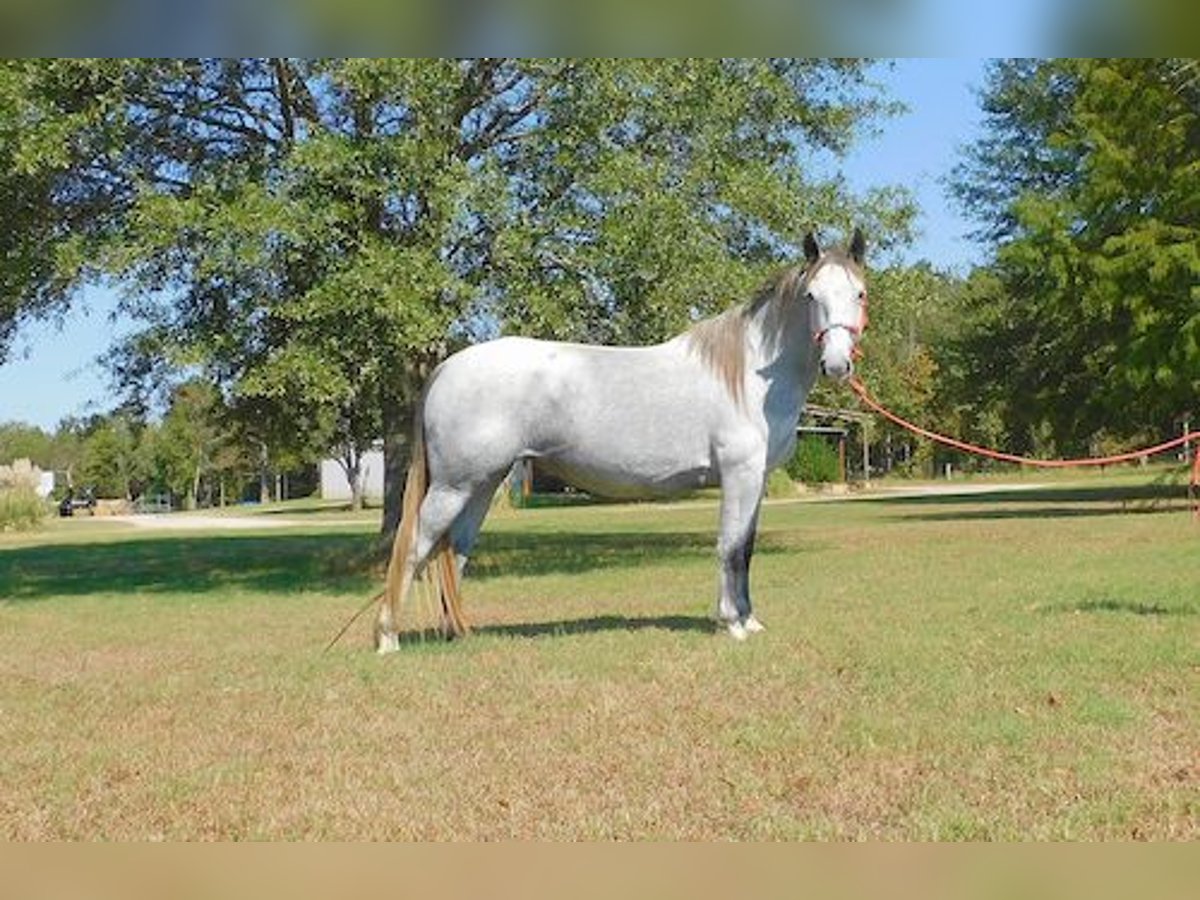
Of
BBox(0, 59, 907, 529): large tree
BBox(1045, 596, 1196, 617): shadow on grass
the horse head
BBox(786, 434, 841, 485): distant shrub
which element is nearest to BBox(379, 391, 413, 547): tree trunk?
BBox(0, 59, 907, 529): large tree

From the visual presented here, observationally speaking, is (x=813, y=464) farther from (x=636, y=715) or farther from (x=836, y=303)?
(x=636, y=715)

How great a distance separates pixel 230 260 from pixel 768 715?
9.96m

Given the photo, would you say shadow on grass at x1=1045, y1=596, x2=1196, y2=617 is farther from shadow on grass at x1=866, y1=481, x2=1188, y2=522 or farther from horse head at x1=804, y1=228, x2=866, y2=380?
shadow on grass at x1=866, y1=481, x2=1188, y2=522

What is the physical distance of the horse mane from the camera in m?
9.41

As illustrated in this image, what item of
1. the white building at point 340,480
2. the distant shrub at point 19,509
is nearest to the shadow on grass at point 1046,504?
the distant shrub at point 19,509

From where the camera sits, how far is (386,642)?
9375 millimetres

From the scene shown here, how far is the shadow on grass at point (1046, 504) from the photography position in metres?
27.8

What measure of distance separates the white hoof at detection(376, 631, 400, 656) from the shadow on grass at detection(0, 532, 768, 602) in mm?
6452

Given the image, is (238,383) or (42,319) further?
(42,319)

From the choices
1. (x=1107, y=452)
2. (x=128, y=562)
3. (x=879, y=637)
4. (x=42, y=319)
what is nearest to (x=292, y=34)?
(x=879, y=637)

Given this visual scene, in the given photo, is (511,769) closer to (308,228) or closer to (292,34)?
(292,34)

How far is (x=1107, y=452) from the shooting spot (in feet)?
206

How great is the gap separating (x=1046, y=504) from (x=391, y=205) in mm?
21968

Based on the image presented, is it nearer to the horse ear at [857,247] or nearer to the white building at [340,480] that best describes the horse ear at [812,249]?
the horse ear at [857,247]
